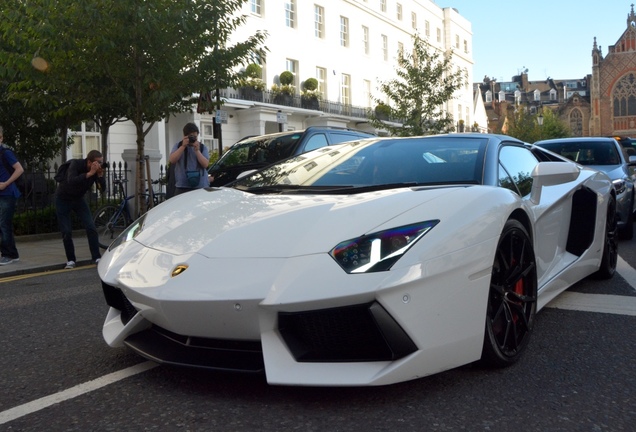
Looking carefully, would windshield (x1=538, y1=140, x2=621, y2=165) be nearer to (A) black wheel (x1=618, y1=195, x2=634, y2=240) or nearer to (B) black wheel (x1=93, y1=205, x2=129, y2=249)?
(A) black wheel (x1=618, y1=195, x2=634, y2=240)

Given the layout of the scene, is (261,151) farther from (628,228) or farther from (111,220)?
(628,228)

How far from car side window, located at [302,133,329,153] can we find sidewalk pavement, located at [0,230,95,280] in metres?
3.45

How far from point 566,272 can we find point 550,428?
7.01 ft

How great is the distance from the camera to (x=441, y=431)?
2496mm

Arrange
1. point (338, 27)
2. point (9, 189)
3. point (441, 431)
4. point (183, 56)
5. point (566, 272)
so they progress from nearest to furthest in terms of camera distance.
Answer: point (441, 431)
point (566, 272)
point (9, 189)
point (183, 56)
point (338, 27)

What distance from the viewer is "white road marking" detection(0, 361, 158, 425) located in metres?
2.75

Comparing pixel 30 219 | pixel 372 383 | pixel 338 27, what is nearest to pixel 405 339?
pixel 372 383

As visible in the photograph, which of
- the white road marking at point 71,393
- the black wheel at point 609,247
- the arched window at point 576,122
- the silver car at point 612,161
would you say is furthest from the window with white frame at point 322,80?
the arched window at point 576,122

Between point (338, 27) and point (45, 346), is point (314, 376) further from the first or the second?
point (338, 27)

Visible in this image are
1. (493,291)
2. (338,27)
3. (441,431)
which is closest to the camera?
(441,431)

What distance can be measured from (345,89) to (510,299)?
35.7m

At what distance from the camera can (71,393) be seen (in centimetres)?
300

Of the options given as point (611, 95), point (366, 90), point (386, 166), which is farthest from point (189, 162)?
point (611, 95)

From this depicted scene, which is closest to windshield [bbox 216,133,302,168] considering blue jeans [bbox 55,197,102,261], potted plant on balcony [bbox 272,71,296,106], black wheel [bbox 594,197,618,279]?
blue jeans [bbox 55,197,102,261]
